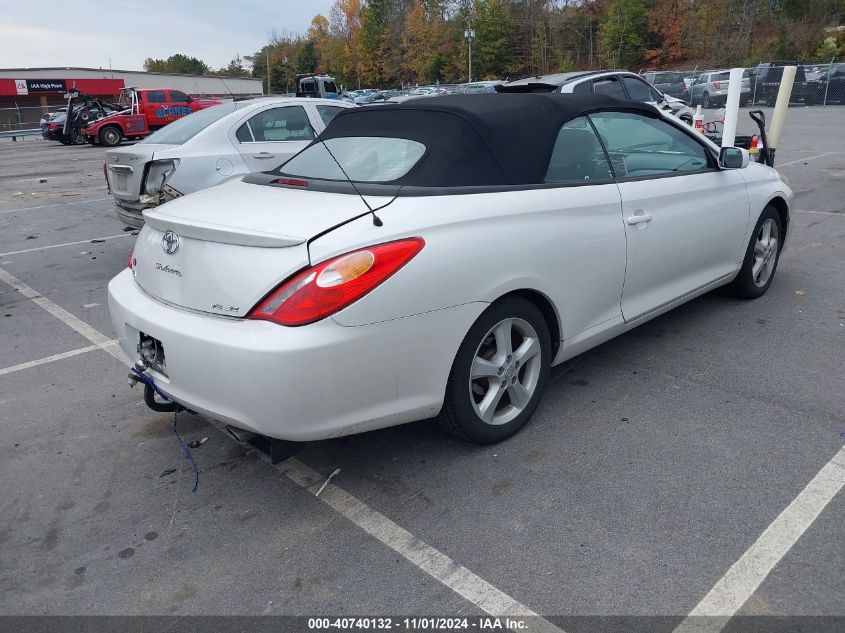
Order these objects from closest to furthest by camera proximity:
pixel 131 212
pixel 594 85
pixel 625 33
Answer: pixel 131 212, pixel 594 85, pixel 625 33

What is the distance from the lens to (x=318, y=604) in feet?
7.68

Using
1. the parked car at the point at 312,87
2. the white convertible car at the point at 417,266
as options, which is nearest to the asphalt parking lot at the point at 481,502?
the white convertible car at the point at 417,266

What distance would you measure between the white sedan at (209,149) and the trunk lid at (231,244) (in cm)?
388

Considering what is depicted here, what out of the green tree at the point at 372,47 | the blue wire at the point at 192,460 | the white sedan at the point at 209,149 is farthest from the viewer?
the green tree at the point at 372,47

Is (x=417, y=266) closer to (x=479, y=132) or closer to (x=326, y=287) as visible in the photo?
(x=326, y=287)

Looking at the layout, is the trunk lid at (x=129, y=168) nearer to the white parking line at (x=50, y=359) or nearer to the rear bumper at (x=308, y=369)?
the white parking line at (x=50, y=359)

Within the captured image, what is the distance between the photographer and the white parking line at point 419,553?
228 cm

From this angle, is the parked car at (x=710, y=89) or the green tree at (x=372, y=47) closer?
the parked car at (x=710, y=89)

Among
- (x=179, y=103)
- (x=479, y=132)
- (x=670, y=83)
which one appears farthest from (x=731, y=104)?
(x=670, y=83)

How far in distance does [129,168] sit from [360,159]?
447cm

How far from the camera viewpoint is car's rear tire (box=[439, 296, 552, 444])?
119 inches

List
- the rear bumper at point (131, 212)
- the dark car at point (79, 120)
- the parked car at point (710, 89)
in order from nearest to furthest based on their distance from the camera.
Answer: the rear bumper at point (131, 212) < the dark car at point (79, 120) < the parked car at point (710, 89)

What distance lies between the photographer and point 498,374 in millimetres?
3193

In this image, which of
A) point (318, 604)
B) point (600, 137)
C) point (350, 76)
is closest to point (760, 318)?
point (600, 137)
